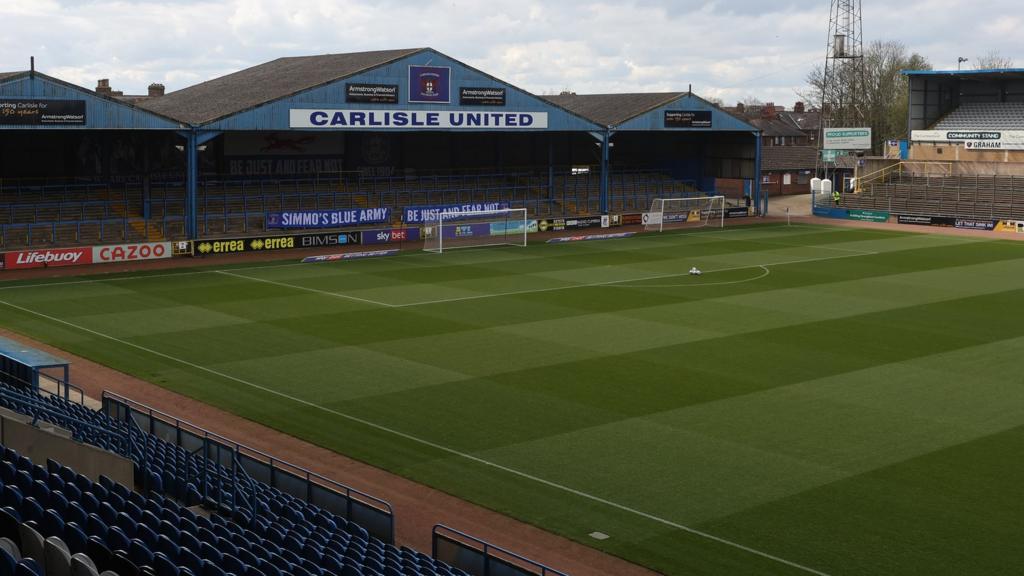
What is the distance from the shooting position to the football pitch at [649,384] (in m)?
19.9

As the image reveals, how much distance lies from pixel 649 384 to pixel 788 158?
72364 mm

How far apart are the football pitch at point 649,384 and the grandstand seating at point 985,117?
34141 mm

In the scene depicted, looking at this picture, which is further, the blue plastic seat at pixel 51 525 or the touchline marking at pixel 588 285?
the touchline marking at pixel 588 285

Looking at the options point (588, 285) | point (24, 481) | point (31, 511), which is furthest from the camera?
point (588, 285)

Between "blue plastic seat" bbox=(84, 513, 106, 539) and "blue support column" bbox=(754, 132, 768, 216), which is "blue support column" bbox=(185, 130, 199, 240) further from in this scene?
"blue plastic seat" bbox=(84, 513, 106, 539)

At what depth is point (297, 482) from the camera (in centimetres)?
1953

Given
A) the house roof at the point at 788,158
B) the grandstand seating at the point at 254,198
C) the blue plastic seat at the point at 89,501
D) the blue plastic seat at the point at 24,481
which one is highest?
the house roof at the point at 788,158

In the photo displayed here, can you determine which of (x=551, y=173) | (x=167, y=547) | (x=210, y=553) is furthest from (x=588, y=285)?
(x=167, y=547)

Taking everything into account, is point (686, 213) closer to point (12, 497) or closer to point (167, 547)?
point (12, 497)

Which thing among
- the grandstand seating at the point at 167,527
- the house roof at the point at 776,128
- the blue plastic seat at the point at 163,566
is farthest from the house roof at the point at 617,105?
the blue plastic seat at the point at 163,566

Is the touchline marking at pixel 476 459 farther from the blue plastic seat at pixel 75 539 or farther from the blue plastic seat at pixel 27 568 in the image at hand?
the blue plastic seat at pixel 27 568

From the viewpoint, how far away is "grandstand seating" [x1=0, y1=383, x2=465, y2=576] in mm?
12656

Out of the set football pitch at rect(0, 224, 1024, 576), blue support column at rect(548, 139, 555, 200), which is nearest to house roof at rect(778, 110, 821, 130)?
blue support column at rect(548, 139, 555, 200)

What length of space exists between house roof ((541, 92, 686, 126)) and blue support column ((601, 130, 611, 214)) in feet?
2.85
